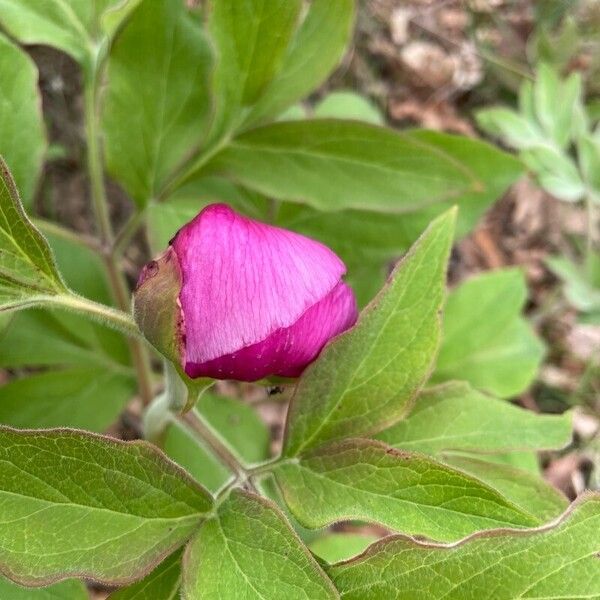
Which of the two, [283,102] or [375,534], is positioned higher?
[283,102]

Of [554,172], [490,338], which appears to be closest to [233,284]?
[490,338]

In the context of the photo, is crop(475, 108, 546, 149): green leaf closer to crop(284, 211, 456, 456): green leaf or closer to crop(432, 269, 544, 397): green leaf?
crop(432, 269, 544, 397): green leaf

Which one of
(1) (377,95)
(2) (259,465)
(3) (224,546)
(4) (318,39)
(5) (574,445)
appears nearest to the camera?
(3) (224,546)

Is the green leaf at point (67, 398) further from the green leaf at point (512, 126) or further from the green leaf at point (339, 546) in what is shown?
the green leaf at point (512, 126)

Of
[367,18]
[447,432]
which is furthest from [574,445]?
[367,18]

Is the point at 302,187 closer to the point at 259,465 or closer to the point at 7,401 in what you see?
the point at 259,465

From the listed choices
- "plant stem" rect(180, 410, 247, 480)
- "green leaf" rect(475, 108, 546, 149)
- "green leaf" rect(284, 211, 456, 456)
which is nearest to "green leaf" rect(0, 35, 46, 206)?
"plant stem" rect(180, 410, 247, 480)

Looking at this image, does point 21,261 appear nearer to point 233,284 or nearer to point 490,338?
point 233,284
